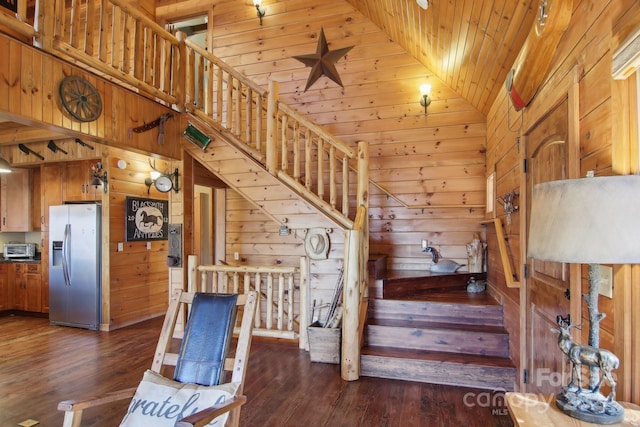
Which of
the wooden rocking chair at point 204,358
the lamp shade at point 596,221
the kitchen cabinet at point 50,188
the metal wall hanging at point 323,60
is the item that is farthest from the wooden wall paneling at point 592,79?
the kitchen cabinet at point 50,188

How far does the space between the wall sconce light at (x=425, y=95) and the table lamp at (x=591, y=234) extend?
3909 millimetres

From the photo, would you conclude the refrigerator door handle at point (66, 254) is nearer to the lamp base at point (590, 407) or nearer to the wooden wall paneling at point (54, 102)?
the wooden wall paneling at point (54, 102)

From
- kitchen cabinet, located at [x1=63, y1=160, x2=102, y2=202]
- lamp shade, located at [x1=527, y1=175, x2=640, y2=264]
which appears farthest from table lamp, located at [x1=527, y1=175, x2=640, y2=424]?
kitchen cabinet, located at [x1=63, y1=160, x2=102, y2=202]

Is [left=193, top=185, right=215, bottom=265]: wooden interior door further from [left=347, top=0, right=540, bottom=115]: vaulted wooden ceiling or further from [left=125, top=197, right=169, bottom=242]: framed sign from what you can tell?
[left=347, top=0, right=540, bottom=115]: vaulted wooden ceiling

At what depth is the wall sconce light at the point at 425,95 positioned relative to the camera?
15.9ft

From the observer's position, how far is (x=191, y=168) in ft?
15.9

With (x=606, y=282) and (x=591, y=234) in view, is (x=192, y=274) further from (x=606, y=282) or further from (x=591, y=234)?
(x=591, y=234)

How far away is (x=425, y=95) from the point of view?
16.0 ft

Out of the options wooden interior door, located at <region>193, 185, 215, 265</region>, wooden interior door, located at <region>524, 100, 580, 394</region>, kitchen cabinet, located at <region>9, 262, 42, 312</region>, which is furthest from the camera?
wooden interior door, located at <region>193, 185, 215, 265</region>

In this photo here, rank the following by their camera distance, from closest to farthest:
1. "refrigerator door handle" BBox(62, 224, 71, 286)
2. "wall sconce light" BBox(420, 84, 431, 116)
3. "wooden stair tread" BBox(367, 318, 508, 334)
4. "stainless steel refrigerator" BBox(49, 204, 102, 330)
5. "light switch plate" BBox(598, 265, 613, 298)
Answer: "light switch plate" BBox(598, 265, 613, 298) < "wooden stair tread" BBox(367, 318, 508, 334) < "wall sconce light" BBox(420, 84, 431, 116) < "stainless steel refrigerator" BBox(49, 204, 102, 330) < "refrigerator door handle" BBox(62, 224, 71, 286)

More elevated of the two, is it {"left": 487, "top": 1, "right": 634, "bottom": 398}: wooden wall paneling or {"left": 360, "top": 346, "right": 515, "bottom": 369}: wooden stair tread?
{"left": 487, "top": 1, "right": 634, "bottom": 398}: wooden wall paneling

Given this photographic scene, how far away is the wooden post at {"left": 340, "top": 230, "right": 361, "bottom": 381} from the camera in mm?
3342

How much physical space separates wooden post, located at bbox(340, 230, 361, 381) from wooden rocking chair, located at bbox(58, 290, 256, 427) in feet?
4.65

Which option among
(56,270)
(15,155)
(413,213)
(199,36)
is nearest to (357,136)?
(413,213)
